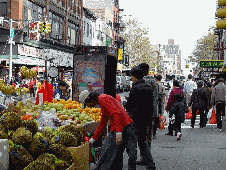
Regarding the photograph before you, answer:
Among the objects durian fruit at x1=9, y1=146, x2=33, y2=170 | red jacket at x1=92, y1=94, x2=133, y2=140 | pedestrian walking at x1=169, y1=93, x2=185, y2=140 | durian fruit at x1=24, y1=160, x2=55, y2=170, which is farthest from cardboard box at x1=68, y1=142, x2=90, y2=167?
pedestrian walking at x1=169, y1=93, x2=185, y2=140

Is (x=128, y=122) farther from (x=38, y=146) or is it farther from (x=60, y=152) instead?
(x=38, y=146)

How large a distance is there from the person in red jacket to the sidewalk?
198 cm

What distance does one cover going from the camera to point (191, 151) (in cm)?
1020

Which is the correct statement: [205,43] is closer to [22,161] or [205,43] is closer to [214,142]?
[214,142]

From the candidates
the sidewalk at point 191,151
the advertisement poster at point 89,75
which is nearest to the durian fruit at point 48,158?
the sidewalk at point 191,151

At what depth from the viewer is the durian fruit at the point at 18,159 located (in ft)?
14.9

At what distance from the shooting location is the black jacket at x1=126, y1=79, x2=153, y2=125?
7051 millimetres

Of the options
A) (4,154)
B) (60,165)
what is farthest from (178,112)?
(4,154)

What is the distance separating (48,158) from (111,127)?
1.73 metres

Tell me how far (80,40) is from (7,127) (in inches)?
2063

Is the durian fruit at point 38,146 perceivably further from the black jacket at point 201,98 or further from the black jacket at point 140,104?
the black jacket at point 201,98

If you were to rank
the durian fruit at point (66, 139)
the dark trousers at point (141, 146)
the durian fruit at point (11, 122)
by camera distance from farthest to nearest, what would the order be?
the dark trousers at point (141, 146) → the durian fruit at point (66, 139) → the durian fruit at point (11, 122)

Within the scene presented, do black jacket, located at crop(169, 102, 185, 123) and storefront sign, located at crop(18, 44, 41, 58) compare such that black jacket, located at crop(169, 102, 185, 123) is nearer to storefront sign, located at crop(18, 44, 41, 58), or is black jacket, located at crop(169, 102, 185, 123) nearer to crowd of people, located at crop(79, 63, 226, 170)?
crowd of people, located at crop(79, 63, 226, 170)

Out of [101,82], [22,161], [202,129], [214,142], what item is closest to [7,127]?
[22,161]
